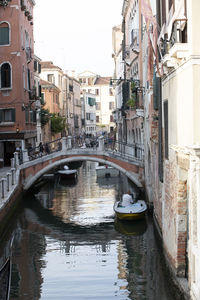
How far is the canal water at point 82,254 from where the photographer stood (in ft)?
31.1

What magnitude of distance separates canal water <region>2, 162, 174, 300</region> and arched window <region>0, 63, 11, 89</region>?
692 cm

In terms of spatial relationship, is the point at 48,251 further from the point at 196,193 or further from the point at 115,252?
the point at 196,193

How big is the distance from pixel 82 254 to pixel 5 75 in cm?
1456

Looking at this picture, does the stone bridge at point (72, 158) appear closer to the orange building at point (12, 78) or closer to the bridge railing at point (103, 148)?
the bridge railing at point (103, 148)

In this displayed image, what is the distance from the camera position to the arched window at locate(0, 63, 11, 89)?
24516mm

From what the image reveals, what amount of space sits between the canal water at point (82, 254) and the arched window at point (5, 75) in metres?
6.92

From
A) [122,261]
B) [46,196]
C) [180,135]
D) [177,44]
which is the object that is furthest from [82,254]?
[46,196]

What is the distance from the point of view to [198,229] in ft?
22.1

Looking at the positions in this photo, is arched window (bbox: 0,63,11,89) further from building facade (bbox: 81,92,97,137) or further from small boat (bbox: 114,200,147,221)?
building facade (bbox: 81,92,97,137)

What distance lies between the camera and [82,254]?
12258 millimetres

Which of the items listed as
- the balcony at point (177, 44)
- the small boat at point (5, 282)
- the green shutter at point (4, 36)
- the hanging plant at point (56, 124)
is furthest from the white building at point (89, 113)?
the balcony at point (177, 44)

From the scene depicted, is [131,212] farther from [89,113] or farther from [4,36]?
[89,113]

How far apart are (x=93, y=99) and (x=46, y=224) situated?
4456 cm

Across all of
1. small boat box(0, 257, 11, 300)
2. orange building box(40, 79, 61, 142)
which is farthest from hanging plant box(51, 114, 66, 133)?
small boat box(0, 257, 11, 300)
